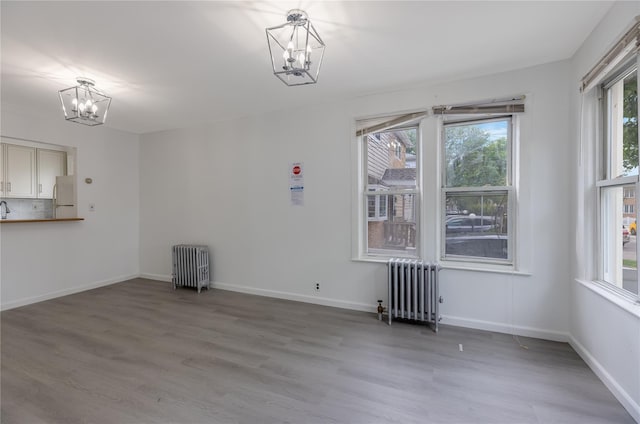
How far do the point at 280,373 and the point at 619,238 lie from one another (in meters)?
2.87

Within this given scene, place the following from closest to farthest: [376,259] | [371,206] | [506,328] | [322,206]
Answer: [506,328] → [376,259] → [371,206] → [322,206]

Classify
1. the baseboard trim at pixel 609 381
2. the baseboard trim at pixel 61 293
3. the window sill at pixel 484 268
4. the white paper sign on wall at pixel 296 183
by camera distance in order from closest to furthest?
the baseboard trim at pixel 609 381 → the window sill at pixel 484 268 → the baseboard trim at pixel 61 293 → the white paper sign on wall at pixel 296 183

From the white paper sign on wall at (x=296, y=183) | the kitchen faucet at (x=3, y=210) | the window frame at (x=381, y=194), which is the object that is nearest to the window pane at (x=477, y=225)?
the window frame at (x=381, y=194)

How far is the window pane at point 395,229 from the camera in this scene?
11.5 ft

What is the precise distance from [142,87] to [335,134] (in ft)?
7.78

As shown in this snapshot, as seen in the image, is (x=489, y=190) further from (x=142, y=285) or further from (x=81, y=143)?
(x=81, y=143)

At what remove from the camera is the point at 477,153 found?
3148 mm

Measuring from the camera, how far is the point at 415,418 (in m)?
1.79

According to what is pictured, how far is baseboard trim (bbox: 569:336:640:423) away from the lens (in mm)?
1785

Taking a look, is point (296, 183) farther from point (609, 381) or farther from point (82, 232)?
point (82, 232)

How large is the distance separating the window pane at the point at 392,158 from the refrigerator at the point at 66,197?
4.67 meters

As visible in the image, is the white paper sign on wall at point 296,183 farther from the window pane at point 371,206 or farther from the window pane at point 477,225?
the window pane at point 477,225

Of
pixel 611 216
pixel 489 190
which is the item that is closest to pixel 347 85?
pixel 489 190

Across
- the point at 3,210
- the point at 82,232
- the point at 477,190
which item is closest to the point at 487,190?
the point at 477,190
